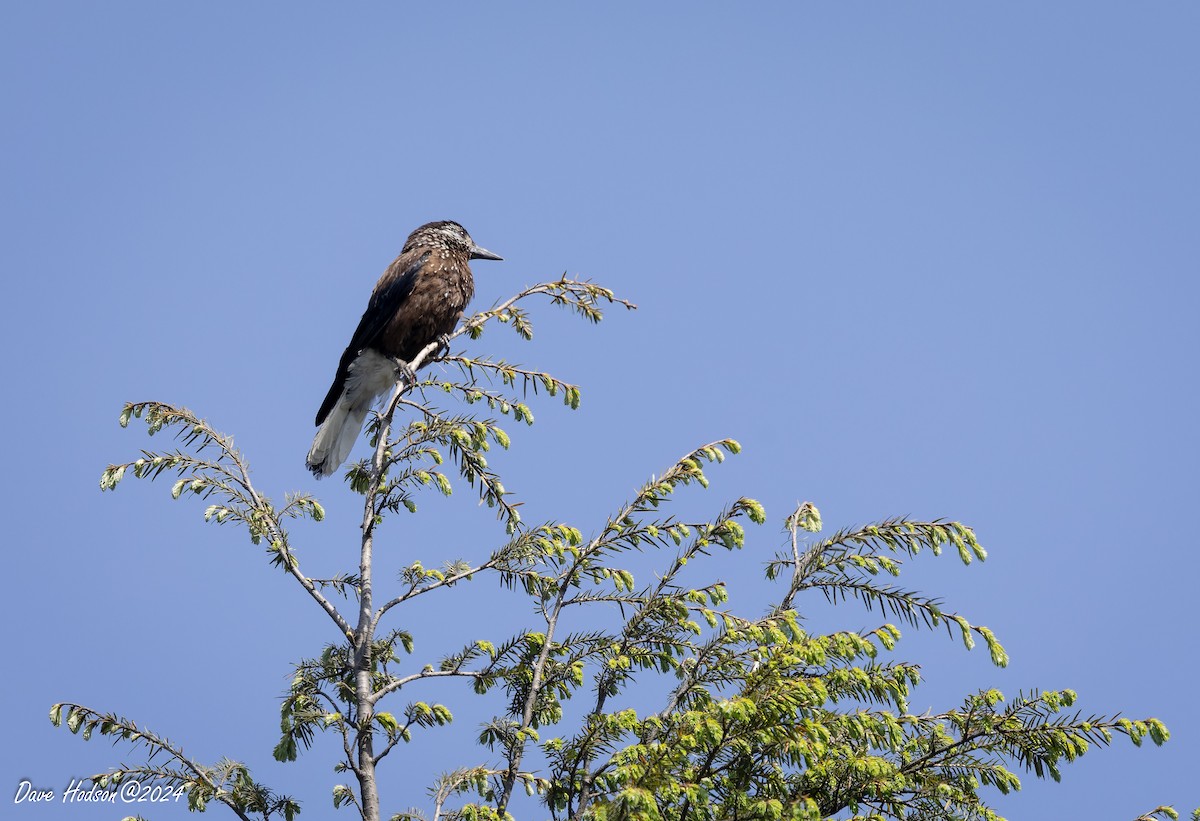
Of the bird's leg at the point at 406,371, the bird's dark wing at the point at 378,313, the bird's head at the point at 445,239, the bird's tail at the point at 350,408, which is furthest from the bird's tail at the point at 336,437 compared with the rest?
the bird's head at the point at 445,239

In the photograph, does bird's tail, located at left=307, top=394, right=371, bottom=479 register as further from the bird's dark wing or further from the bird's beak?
the bird's beak

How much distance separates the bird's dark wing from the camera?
26.6ft

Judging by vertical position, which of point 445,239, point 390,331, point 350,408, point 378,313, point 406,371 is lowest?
point 406,371

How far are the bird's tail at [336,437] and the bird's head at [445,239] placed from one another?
1.38m

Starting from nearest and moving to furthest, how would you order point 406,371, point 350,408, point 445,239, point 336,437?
1. point 406,371
2. point 336,437
3. point 350,408
4. point 445,239

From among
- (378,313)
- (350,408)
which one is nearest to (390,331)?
(378,313)

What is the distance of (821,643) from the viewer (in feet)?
14.7

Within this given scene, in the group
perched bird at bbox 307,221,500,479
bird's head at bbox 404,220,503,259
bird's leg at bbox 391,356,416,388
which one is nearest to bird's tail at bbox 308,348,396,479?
perched bird at bbox 307,221,500,479

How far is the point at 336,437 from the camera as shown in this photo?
25.6ft

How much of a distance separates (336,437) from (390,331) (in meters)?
0.82

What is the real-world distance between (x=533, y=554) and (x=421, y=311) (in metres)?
3.37

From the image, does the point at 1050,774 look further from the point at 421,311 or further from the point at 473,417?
the point at 421,311

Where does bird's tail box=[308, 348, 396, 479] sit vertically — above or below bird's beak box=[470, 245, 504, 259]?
below

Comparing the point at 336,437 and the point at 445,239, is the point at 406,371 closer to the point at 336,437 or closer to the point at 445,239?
the point at 336,437
